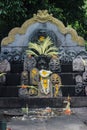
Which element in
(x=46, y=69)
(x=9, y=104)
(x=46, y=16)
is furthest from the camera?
(x=46, y=16)

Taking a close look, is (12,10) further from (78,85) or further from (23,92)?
(78,85)

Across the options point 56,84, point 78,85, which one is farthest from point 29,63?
point 78,85

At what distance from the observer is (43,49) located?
12.4 m

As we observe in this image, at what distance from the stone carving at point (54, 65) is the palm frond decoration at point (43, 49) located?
26cm

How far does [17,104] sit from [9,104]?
242mm

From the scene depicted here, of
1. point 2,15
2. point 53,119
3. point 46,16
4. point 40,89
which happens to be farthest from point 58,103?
point 2,15

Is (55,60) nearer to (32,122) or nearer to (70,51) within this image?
(70,51)

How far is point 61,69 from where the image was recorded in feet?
40.2

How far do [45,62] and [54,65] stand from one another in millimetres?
310

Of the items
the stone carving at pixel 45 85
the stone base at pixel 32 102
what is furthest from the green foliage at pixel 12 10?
the stone base at pixel 32 102

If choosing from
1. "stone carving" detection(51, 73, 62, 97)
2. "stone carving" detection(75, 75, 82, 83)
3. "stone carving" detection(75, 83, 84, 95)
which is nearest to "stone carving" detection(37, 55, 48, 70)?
"stone carving" detection(51, 73, 62, 97)

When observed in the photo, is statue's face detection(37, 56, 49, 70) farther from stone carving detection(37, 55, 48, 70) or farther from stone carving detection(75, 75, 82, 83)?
stone carving detection(75, 75, 82, 83)

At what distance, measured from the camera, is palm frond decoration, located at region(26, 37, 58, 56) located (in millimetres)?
12391

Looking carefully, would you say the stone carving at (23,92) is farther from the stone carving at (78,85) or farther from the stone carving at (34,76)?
the stone carving at (78,85)
